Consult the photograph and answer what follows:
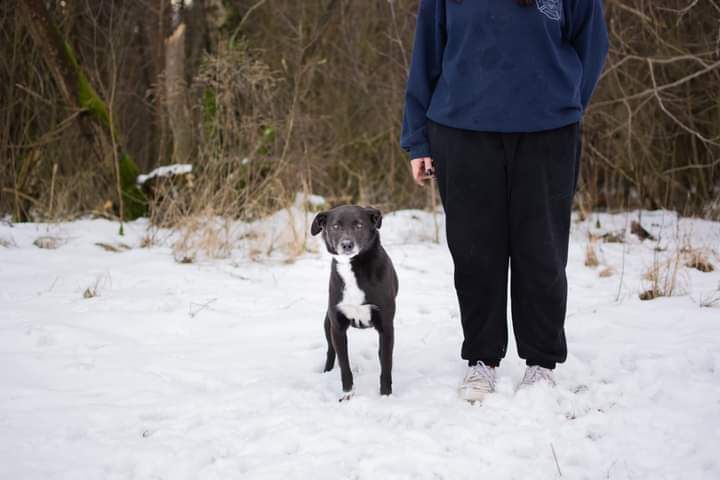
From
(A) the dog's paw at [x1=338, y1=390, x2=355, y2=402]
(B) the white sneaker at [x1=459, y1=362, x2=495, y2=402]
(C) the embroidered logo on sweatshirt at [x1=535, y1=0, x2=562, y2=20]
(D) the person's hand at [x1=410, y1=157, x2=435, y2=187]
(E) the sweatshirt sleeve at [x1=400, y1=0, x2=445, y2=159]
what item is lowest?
(A) the dog's paw at [x1=338, y1=390, x2=355, y2=402]

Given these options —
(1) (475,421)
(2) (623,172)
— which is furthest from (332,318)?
(2) (623,172)

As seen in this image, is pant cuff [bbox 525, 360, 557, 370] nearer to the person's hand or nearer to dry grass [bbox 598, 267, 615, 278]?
the person's hand

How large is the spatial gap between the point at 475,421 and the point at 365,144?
26.9 feet

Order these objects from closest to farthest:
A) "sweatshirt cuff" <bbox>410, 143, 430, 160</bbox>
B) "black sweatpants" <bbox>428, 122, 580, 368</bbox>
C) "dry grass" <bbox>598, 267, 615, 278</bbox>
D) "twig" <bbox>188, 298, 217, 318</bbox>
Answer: "black sweatpants" <bbox>428, 122, 580, 368</bbox> < "sweatshirt cuff" <bbox>410, 143, 430, 160</bbox> < "twig" <bbox>188, 298, 217, 318</bbox> < "dry grass" <bbox>598, 267, 615, 278</bbox>

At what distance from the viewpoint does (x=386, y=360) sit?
2914 millimetres

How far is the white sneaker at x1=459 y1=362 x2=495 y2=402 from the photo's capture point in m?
2.79

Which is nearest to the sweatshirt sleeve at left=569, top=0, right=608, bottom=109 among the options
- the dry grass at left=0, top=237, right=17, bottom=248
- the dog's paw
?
the dog's paw

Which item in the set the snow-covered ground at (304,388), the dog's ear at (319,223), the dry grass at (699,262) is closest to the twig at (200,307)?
the snow-covered ground at (304,388)

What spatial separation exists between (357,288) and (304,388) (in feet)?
2.00

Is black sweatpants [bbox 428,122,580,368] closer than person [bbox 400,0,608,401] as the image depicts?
No

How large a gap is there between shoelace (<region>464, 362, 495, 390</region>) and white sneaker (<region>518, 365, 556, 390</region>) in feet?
0.45

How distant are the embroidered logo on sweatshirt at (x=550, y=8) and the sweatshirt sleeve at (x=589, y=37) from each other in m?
0.09

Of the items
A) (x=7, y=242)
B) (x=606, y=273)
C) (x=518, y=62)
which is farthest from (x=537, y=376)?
(x=7, y=242)

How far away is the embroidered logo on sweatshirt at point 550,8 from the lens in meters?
2.53
